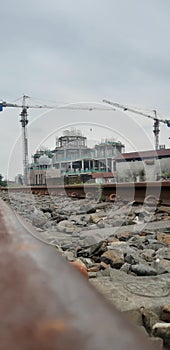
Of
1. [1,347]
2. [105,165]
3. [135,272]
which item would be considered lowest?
[135,272]

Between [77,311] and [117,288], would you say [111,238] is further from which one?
[77,311]

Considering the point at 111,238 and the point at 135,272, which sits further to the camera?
the point at 111,238

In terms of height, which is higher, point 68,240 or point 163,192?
point 163,192

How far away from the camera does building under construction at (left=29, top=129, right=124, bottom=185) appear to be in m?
13.7

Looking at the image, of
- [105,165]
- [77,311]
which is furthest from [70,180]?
[77,311]

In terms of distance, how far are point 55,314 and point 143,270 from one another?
66.6 inches

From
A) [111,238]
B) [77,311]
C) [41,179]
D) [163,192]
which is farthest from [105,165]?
[77,311]

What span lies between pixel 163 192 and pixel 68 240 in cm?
272

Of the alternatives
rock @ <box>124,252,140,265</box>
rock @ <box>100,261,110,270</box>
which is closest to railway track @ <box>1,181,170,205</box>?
rock @ <box>124,252,140,265</box>

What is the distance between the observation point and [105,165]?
48.6 feet

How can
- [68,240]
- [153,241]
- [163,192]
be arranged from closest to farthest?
[153,241] → [68,240] → [163,192]

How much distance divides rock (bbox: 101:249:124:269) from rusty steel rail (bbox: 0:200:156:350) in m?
1.66

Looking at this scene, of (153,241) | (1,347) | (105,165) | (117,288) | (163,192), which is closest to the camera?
(1,347)

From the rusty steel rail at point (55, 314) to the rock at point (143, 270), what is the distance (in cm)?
150
